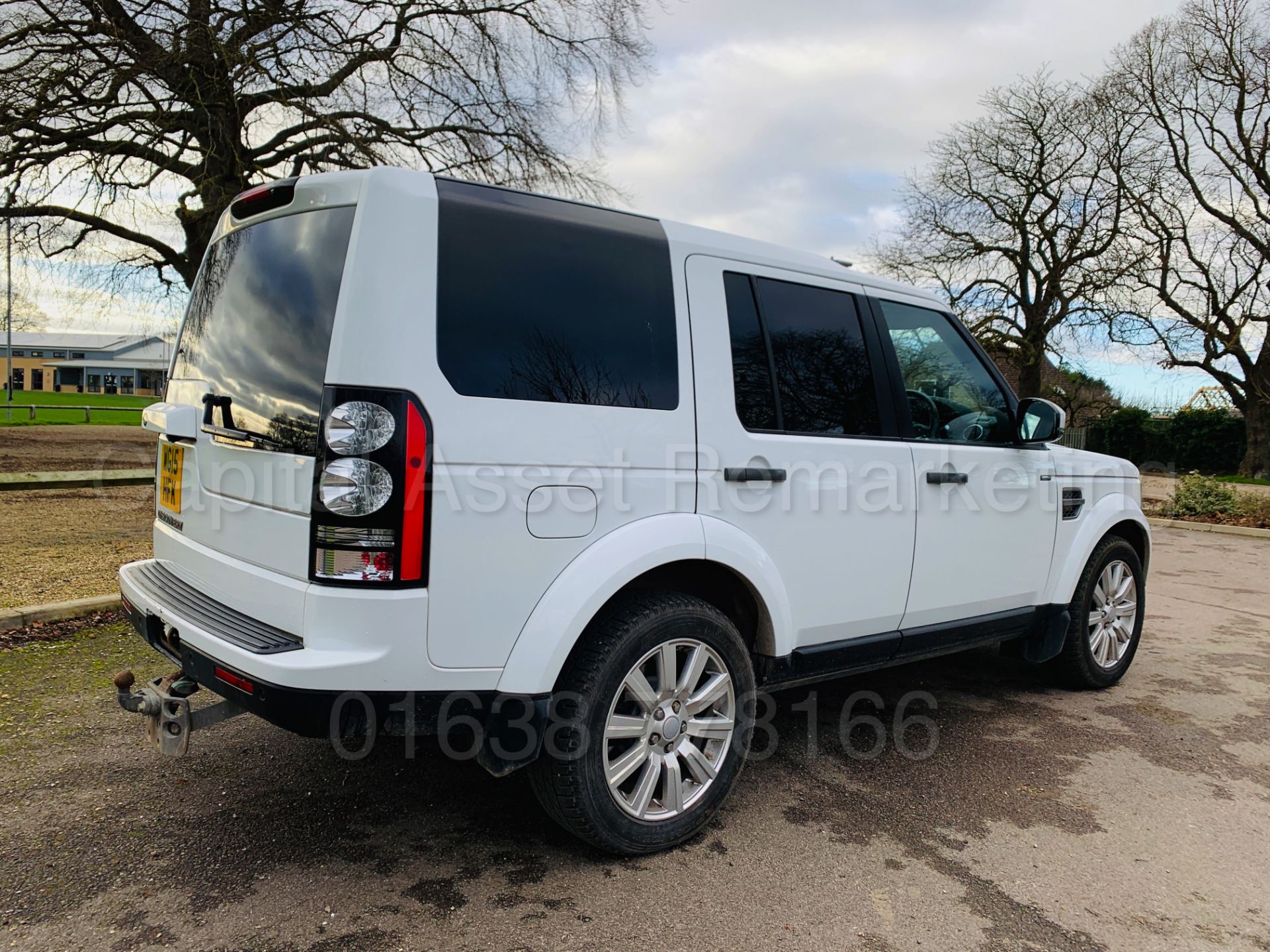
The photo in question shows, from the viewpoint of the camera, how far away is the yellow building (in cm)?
9738

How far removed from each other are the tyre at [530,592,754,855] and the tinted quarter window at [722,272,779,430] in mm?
689

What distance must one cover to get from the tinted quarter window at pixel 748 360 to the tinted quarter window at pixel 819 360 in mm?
58

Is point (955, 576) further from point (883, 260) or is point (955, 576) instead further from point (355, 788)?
point (883, 260)

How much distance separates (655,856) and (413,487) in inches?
57.0

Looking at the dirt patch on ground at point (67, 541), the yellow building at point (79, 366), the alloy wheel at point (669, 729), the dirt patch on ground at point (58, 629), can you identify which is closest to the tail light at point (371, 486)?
the alloy wheel at point (669, 729)

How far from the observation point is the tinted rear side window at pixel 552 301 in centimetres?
241

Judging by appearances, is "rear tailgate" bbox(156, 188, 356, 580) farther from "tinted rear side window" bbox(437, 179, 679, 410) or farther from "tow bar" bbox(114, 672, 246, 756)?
"tow bar" bbox(114, 672, 246, 756)

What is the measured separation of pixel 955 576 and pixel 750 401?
1.37m

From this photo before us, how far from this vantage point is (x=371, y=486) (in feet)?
7.36

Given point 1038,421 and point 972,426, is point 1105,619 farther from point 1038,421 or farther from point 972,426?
point 972,426

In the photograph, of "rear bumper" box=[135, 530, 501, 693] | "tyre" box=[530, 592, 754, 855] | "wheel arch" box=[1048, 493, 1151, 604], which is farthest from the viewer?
"wheel arch" box=[1048, 493, 1151, 604]

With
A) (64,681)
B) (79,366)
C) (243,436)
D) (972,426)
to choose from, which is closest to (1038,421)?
(972,426)

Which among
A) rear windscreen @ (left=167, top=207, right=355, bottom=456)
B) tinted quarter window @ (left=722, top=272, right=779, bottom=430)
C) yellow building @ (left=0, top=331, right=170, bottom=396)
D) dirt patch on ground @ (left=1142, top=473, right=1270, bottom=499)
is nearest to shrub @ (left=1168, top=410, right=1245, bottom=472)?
dirt patch on ground @ (left=1142, top=473, right=1270, bottom=499)

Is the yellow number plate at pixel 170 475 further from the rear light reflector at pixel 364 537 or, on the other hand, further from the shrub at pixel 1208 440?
the shrub at pixel 1208 440
